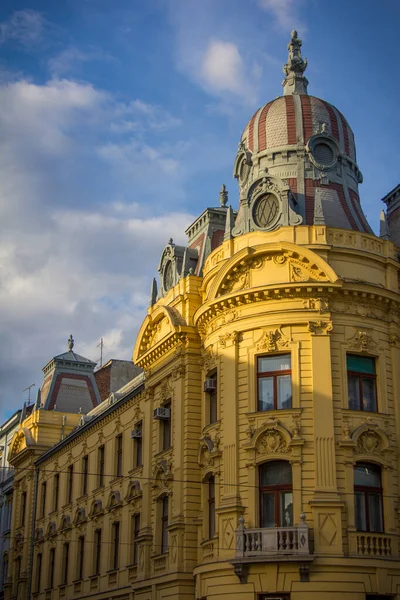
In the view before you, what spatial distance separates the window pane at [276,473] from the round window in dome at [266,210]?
9.86 meters

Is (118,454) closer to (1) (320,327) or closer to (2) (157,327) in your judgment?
(2) (157,327)

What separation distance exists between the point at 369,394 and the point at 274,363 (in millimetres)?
3740

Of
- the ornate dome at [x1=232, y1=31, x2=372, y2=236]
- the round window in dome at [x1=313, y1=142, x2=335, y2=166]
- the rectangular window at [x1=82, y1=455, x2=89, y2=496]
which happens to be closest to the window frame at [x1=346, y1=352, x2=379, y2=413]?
the ornate dome at [x1=232, y1=31, x2=372, y2=236]

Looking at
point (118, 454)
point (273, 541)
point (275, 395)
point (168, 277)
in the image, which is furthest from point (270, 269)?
point (118, 454)

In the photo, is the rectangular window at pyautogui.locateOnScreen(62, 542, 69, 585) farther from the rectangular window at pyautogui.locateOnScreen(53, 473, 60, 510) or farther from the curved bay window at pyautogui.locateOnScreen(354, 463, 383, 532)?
the curved bay window at pyautogui.locateOnScreen(354, 463, 383, 532)

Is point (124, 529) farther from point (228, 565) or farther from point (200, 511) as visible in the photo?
point (228, 565)

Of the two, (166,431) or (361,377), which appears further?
(166,431)

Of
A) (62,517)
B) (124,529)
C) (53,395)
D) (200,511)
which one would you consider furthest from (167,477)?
(53,395)

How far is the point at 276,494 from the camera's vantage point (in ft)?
109

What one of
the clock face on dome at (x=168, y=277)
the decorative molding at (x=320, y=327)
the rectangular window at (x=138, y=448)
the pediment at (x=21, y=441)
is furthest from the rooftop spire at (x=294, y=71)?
the pediment at (x=21, y=441)

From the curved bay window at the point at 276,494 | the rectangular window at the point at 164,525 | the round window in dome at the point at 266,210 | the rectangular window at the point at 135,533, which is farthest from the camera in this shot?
the rectangular window at the point at 135,533

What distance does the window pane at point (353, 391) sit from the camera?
113ft

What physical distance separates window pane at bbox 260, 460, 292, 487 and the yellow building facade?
51mm

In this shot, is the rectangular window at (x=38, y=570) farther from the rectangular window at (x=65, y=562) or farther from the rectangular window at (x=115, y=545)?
the rectangular window at (x=115, y=545)
